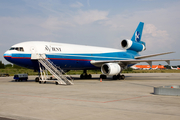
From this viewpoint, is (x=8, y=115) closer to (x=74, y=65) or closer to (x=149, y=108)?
(x=149, y=108)

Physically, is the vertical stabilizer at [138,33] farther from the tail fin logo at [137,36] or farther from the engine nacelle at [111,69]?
the engine nacelle at [111,69]

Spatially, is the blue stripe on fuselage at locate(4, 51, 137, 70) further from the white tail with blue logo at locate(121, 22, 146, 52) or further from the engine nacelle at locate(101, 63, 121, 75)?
the engine nacelle at locate(101, 63, 121, 75)

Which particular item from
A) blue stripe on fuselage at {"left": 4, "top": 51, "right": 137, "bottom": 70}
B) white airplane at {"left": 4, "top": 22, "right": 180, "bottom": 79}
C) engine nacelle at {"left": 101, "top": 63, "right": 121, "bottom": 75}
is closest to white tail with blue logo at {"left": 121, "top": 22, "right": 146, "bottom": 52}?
white airplane at {"left": 4, "top": 22, "right": 180, "bottom": 79}

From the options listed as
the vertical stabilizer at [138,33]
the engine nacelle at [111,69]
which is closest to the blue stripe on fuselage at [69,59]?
the engine nacelle at [111,69]

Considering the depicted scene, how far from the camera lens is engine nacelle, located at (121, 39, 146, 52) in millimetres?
34312

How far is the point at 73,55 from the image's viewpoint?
26000 millimetres

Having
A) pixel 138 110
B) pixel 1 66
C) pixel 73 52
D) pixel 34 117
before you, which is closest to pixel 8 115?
pixel 34 117

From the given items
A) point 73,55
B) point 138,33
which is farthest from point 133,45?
point 73,55

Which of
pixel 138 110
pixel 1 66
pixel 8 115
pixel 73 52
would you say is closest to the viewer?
pixel 8 115

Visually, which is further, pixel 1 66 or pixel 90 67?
pixel 1 66

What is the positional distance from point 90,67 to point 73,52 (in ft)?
15.0

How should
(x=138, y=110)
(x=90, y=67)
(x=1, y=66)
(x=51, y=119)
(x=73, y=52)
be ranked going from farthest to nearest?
(x=1, y=66) → (x=90, y=67) → (x=73, y=52) → (x=138, y=110) → (x=51, y=119)

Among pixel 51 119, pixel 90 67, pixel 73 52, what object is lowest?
pixel 51 119

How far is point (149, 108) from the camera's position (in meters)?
8.16
